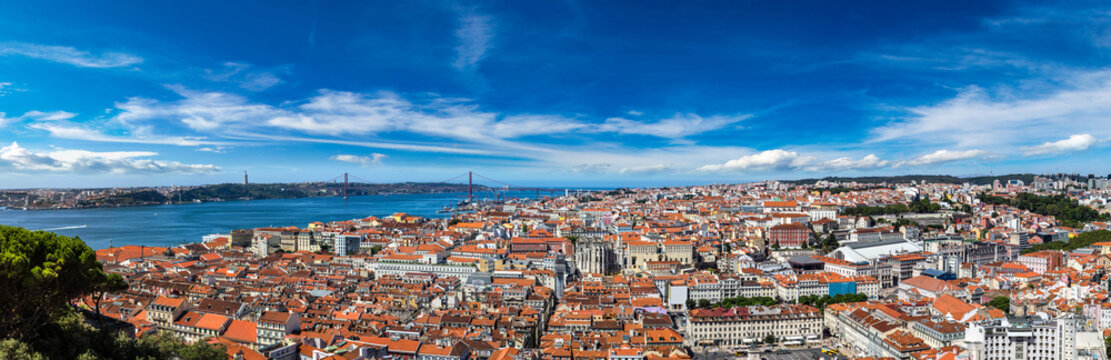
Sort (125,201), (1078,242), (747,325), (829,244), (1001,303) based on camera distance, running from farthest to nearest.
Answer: (125,201) → (829,244) → (1078,242) → (1001,303) → (747,325)

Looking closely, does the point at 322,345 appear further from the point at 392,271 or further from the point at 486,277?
the point at 392,271

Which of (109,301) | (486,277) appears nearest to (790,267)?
(486,277)

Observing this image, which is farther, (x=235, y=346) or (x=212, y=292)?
(x=212, y=292)

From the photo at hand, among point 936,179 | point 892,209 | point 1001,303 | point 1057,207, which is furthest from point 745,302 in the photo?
point 936,179

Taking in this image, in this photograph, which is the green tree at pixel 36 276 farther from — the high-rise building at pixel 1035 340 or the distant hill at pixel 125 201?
the distant hill at pixel 125 201

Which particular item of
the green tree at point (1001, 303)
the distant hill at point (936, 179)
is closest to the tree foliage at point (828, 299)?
the green tree at point (1001, 303)

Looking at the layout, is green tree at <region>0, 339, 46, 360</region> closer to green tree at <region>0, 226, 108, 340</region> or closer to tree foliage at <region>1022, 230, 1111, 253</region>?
green tree at <region>0, 226, 108, 340</region>

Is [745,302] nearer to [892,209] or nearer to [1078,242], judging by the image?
[1078,242]

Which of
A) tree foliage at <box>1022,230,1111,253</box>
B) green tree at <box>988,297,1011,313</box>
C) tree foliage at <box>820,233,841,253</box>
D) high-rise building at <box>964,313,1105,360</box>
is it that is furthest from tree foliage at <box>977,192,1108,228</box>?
high-rise building at <box>964,313,1105,360</box>

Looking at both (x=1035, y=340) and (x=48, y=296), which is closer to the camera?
(x=48, y=296)
